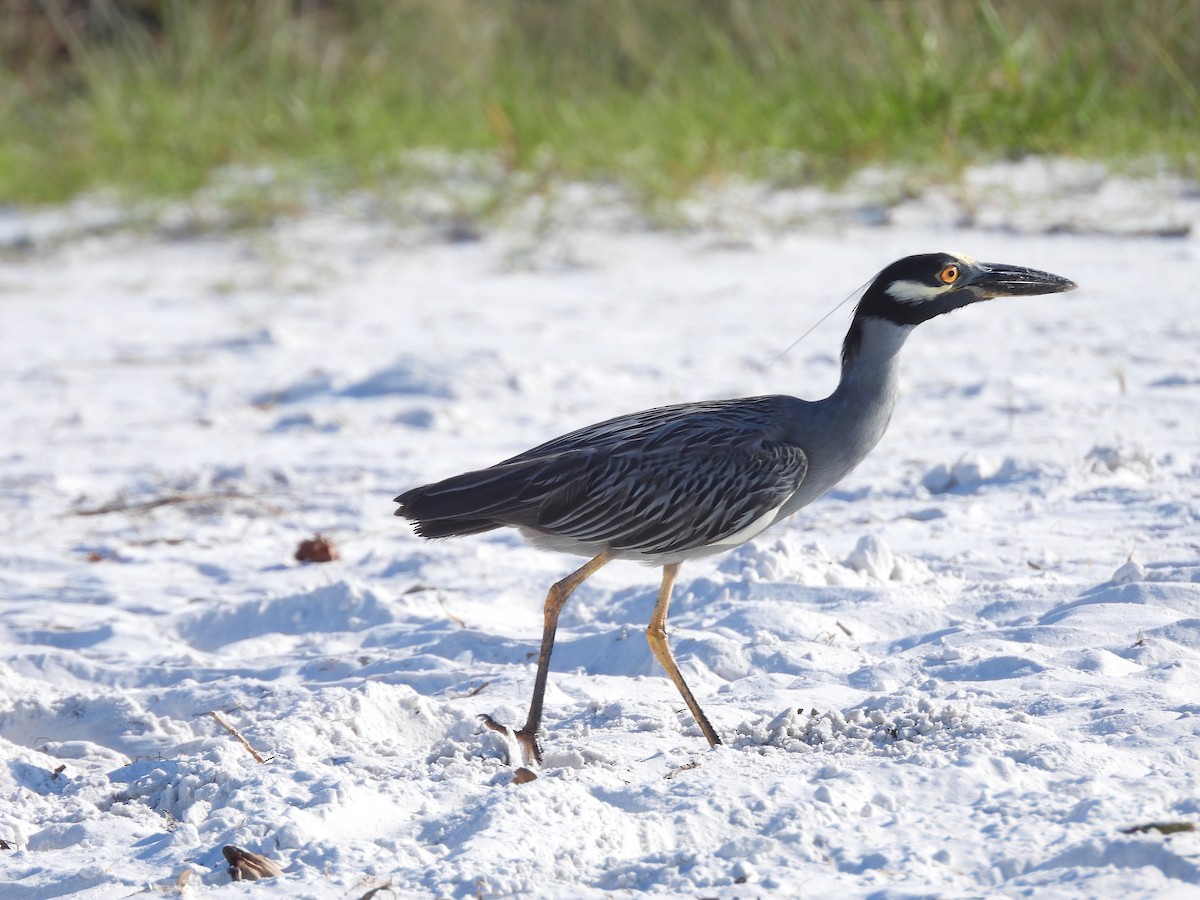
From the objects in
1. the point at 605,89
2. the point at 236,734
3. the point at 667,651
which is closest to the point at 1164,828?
the point at 667,651

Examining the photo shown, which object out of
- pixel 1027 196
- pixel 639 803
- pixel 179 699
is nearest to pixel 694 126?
pixel 1027 196

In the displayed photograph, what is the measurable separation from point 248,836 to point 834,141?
6842mm

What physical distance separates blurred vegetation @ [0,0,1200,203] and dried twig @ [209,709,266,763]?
5.79 metres

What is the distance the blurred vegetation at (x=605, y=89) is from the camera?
905cm

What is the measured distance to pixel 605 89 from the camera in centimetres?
1137

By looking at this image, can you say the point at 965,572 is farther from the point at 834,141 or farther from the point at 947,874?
the point at 834,141

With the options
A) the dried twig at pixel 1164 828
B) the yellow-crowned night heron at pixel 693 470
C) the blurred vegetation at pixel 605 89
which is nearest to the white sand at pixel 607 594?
the dried twig at pixel 1164 828

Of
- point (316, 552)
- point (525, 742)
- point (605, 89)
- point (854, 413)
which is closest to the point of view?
point (525, 742)

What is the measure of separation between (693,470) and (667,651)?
0.45 meters

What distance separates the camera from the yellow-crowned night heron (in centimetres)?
389

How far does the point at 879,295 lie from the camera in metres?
4.13

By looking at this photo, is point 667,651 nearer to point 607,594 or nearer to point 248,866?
point 607,594

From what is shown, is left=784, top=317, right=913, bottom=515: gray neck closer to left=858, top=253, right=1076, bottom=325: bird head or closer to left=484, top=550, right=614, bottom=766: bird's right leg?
left=858, top=253, right=1076, bottom=325: bird head

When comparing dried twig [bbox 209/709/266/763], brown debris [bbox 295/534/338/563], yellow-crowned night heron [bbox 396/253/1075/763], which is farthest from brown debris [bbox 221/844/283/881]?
brown debris [bbox 295/534/338/563]
